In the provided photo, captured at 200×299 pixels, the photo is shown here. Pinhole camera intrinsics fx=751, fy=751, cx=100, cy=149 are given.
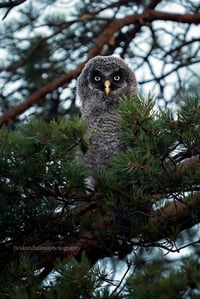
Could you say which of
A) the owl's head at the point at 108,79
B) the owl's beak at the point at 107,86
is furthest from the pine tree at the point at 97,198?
the owl's head at the point at 108,79

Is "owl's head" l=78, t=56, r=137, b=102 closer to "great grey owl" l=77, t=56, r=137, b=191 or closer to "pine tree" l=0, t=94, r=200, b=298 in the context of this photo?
"great grey owl" l=77, t=56, r=137, b=191

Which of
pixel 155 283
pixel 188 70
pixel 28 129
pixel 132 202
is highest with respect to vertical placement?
pixel 188 70

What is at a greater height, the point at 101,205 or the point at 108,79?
the point at 108,79

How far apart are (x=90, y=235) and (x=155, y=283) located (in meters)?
0.90

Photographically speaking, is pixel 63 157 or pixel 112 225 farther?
pixel 112 225

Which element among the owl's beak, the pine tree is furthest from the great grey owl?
the pine tree

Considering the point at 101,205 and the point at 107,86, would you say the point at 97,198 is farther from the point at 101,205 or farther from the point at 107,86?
the point at 107,86

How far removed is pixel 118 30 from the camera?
6.48 m

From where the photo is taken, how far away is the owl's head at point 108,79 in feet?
16.8

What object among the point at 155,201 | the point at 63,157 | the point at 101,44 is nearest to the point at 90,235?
the point at 155,201

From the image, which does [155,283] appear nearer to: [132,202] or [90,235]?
[132,202]

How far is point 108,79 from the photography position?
5152 mm

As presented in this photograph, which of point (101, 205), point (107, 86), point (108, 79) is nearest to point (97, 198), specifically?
point (101, 205)

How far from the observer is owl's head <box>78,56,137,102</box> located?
16.8ft
